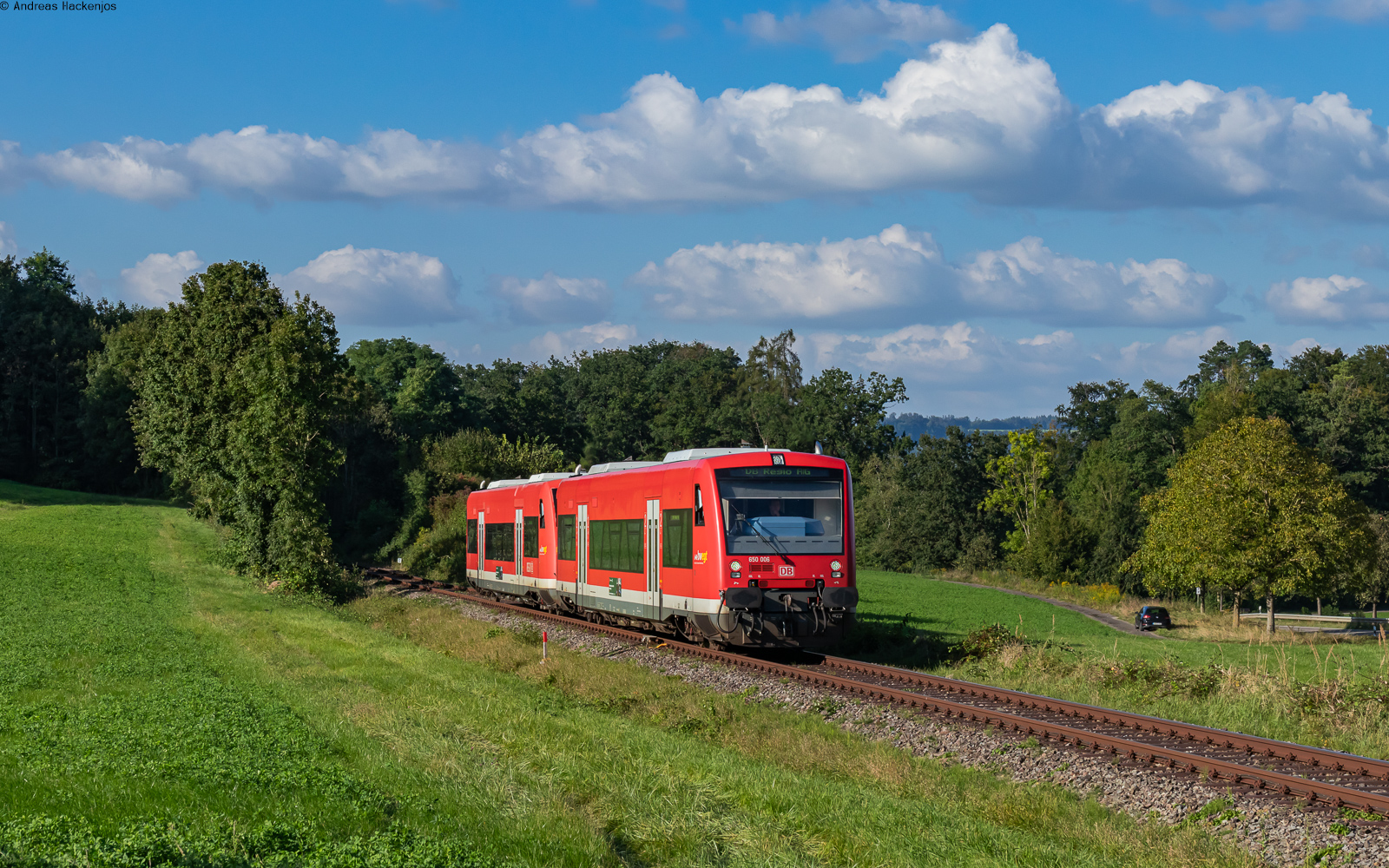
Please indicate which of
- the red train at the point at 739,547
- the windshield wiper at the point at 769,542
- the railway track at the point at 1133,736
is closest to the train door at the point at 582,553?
the red train at the point at 739,547

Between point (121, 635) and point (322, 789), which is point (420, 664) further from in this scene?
point (322, 789)

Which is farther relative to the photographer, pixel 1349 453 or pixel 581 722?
pixel 1349 453

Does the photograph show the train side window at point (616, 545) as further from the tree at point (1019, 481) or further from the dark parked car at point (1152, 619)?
the tree at point (1019, 481)

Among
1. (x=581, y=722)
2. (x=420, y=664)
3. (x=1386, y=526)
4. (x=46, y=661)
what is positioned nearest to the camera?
(x=581, y=722)

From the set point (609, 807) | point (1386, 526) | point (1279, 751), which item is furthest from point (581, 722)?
point (1386, 526)

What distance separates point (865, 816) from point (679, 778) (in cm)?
233

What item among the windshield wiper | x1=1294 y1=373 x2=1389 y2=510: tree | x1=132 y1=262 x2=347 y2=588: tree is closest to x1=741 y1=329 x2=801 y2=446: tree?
x1=1294 y1=373 x2=1389 y2=510: tree

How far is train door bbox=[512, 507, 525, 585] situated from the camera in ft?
117

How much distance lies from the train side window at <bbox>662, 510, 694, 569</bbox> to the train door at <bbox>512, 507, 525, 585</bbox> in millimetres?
13161

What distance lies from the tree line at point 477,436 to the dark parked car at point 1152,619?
351 cm

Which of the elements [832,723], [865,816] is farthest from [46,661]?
[865,816]

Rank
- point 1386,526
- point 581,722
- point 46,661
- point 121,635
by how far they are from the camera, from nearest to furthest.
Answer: point 581,722 < point 46,661 < point 121,635 < point 1386,526

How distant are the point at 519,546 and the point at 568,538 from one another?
577 cm

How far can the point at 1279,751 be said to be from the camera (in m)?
12.6
